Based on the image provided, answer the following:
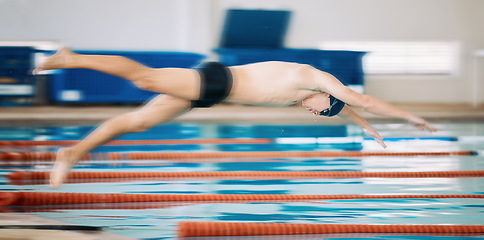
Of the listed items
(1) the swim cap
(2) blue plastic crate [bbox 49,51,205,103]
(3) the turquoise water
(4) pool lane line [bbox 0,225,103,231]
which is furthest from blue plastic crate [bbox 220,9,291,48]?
(4) pool lane line [bbox 0,225,103,231]

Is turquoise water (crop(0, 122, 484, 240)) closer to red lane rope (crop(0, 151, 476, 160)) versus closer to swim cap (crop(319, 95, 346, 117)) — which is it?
red lane rope (crop(0, 151, 476, 160))

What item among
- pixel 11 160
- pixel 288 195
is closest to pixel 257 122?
pixel 11 160

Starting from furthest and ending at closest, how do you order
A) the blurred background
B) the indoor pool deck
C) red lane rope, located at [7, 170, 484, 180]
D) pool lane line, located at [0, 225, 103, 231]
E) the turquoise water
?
the blurred background → the indoor pool deck → red lane rope, located at [7, 170, 484, 180] → the turquoise water → pool lane line, located at [0, 225, 103, 231]

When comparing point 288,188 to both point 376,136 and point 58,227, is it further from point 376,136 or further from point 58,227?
point 58,227

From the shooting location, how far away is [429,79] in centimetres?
1158

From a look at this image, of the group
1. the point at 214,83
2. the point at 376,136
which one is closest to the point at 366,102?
the point at 376,136

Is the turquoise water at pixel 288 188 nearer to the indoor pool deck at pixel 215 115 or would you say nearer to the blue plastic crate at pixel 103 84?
the indoor pool deck at pixel 215 115

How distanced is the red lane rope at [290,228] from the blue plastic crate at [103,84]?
7.03 metres

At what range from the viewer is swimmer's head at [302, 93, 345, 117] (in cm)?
299

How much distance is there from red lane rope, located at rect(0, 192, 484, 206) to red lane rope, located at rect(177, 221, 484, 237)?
0.66 meters

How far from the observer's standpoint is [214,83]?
2.75 metres

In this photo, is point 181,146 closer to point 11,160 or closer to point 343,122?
point 11,160

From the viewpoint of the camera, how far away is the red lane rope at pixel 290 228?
234 cm

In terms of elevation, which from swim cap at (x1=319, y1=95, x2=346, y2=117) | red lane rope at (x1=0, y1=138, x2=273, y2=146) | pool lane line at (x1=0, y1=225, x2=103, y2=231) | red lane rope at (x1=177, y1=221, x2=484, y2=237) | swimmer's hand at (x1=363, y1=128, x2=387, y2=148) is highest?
swim cap at (x1=319, y1=95, x2=346, y2=117)
